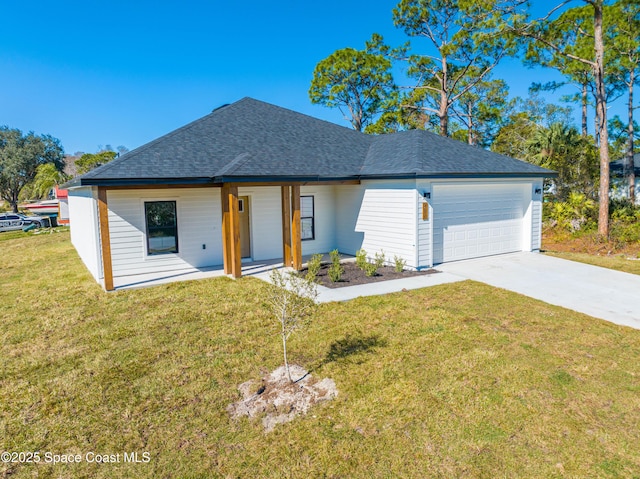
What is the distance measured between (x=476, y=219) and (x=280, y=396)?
391 inches

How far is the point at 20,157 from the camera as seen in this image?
139 feet

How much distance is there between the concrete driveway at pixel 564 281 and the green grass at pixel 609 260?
0.67 metres

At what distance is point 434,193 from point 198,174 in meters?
6.59

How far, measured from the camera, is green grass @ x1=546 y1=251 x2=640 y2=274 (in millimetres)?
11758

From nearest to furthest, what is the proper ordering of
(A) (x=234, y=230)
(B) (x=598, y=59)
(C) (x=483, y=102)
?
1. (A) (x=234, y=230)
2. (B) (x=598, y=59)
3. (C) (x=483, y=102)

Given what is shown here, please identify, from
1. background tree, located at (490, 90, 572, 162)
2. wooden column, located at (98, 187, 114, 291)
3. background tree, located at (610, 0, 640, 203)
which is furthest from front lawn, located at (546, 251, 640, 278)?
background tree, located at (490, 90, 572, 162)

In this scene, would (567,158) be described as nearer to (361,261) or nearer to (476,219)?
(476,219)

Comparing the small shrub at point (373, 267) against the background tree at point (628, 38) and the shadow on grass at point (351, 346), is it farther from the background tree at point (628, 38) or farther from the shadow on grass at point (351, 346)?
the background tree at point (628, 38)

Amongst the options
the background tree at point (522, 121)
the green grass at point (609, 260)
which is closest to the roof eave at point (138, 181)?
the green grass at point (609, 260)

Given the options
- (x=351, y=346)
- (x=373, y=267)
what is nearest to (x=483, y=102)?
(x=373, y=267)

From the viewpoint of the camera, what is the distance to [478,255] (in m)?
13.1

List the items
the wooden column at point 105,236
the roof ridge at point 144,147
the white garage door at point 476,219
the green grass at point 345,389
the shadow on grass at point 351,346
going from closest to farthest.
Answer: the green grass at point 345,389, the shadow on grass at point 351,346, the wooden column at point 105,236, the roof ridge at point 144,147, the white garage door at point 476,219

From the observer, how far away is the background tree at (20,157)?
41.9 metres

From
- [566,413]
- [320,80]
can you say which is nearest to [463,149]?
[566,413]
